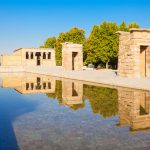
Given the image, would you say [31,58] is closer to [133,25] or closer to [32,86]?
[133,25]

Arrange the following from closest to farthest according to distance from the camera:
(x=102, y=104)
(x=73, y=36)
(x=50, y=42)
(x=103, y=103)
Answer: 1. (x=102, y=104)
2. (x=103, y=103)
3. (x=73, y=36)
4. (x=50, y=42)

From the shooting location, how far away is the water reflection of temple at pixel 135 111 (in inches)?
336

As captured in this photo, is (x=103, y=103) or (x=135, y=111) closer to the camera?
(x=135, y=111)

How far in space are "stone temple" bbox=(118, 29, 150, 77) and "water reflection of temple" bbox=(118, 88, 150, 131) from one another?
9.47 meters

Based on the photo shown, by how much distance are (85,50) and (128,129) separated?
149 feet

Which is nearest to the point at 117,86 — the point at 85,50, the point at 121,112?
the point at 121,112

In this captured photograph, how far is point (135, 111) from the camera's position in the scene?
10.6 meters

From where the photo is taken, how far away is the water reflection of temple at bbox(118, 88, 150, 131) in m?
8.53

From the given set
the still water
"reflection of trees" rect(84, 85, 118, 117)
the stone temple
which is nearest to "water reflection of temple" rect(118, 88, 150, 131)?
the still water

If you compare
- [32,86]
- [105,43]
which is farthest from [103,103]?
[105,43]

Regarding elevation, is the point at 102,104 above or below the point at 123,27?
below

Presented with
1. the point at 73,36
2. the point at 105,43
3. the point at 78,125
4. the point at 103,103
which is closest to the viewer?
the point at 78,125

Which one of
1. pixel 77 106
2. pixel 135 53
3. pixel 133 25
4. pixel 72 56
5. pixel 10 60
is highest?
pixel 133 25

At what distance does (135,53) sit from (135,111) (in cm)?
1413
